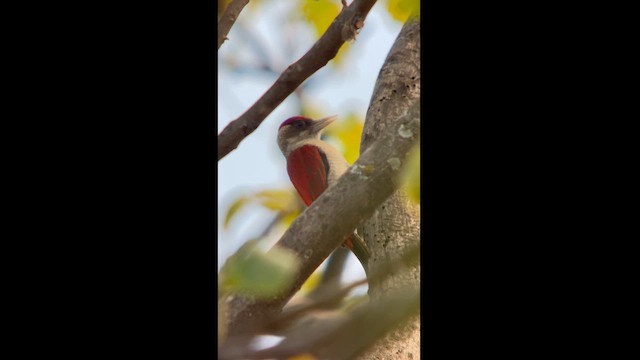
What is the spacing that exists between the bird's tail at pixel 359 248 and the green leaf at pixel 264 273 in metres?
0.22

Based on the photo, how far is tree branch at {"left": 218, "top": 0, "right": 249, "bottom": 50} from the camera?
4.32ft

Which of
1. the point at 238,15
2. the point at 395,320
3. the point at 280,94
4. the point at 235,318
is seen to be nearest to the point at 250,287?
the point at 235,318

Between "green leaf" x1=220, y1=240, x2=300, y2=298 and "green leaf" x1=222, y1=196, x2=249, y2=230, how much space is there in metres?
0.19

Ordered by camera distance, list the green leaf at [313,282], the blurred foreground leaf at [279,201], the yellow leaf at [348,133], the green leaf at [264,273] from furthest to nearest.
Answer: the yellow leaf at [348,133]
the blurred foreground leaf at [279,201]
the green leaf at [313,282]
the green leaf at [264,273]

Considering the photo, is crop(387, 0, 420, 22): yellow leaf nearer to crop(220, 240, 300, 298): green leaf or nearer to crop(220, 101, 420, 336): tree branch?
crop(220, 101, 420, 336): tree branch

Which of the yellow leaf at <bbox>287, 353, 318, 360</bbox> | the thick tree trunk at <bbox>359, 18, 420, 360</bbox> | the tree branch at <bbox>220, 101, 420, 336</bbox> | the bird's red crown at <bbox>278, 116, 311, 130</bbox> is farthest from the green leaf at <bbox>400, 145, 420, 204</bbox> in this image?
the bird's red crown at <bbox>278, 116, 311, 130</bbox>

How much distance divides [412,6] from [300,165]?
0.37 metres

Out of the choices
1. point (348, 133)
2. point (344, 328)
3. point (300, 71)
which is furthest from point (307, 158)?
point (344, 328)

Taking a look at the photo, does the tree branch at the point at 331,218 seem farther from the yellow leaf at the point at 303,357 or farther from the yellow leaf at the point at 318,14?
the yellow leaf at the point at 318,14

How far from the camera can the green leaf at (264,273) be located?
3.05 ft

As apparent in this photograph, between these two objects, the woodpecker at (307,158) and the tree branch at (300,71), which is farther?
the woodpecker at (307,158)

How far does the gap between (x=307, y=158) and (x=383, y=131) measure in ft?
1.10

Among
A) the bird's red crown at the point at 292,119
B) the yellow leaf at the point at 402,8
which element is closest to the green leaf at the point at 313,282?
the bird's red crown at the point at 292,119

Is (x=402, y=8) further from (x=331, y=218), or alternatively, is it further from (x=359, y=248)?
(x=331, y=218)
